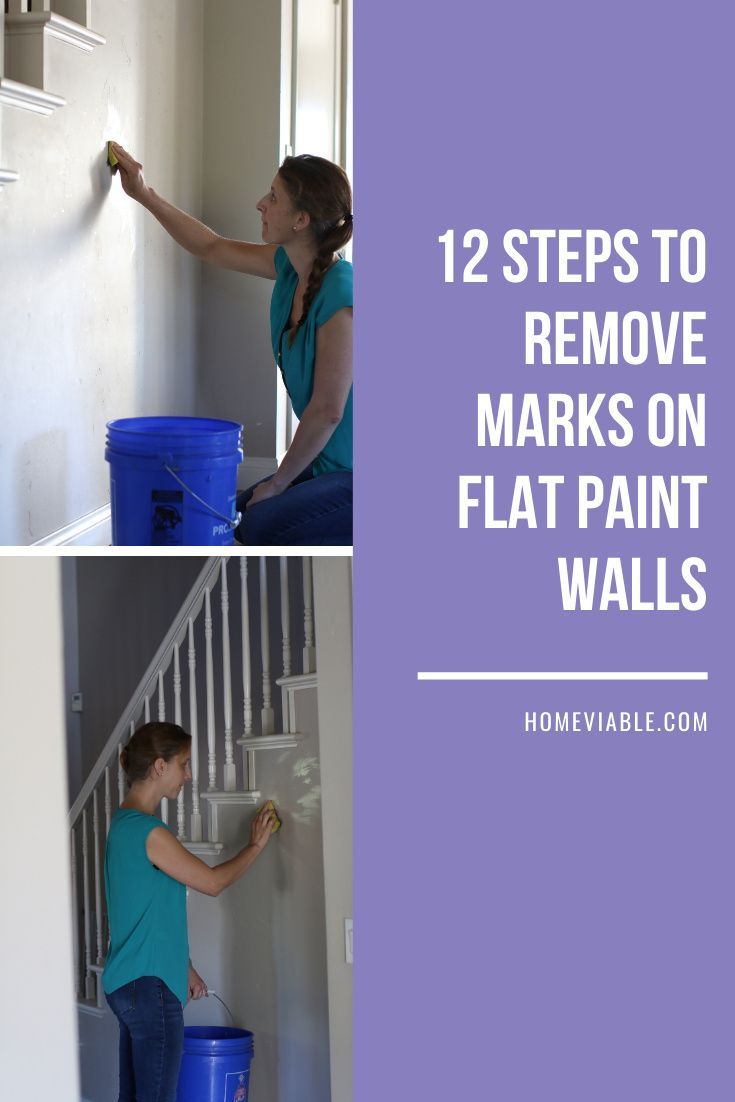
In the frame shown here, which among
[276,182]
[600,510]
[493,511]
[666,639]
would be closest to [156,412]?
[276,182]

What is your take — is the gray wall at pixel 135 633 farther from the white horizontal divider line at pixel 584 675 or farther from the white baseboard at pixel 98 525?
the white horizontal divider line at pixel 584 675

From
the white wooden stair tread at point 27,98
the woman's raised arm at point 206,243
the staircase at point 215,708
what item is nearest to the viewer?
the white wooden stair tread at point 27,98

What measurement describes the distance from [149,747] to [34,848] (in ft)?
0.66

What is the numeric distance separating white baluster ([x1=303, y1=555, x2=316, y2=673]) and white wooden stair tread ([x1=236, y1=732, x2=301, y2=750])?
98mm

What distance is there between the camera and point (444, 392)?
125 centimetres

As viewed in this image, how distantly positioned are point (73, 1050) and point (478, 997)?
1.82 feet

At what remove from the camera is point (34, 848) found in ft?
4.58

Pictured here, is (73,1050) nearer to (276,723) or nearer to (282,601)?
(276,723)

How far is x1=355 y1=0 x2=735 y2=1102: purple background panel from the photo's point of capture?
1214mm

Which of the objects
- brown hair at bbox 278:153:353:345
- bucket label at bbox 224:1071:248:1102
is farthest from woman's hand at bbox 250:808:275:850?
brown hair at bbox 278:153:353:345

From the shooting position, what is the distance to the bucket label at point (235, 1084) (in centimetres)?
153

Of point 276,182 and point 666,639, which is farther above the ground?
point 276,182

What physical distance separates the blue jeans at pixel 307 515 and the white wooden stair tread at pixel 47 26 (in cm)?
68

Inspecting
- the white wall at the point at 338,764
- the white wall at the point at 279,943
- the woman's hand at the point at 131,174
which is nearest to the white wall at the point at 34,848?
the white wall at the point at 279,943
